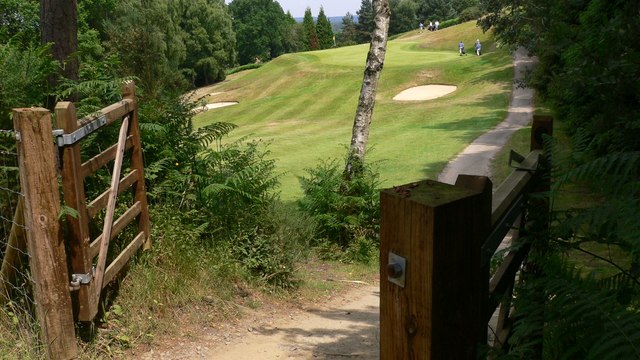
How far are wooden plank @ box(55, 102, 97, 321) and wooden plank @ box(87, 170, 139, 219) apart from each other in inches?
6.9

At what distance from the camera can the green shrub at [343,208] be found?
955 cm

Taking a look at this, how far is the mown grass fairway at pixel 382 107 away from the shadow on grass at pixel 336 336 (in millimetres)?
5922

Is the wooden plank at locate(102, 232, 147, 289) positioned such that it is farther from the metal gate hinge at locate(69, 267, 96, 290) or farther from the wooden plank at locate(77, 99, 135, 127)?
the wooden plank at locate(77, 99, 135, 127)

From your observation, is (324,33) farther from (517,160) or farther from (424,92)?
(517,160)

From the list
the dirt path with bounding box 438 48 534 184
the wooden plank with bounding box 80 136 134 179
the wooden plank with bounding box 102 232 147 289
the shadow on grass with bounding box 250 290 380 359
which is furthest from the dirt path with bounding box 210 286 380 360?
the dirt path with bounding box 438 48 534 184

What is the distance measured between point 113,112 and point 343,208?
4.99 metres


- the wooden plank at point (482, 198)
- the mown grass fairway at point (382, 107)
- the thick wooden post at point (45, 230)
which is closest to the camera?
the wooden plank at point (482, 198)

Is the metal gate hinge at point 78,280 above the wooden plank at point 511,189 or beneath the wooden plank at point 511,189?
beneath

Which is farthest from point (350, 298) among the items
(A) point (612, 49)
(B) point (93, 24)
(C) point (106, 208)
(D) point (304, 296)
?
(B) point (93, 24)

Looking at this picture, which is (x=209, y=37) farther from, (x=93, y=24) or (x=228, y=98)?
(x=228, y=98)

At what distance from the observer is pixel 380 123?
2772 centimetres

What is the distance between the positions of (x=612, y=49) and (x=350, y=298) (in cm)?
426

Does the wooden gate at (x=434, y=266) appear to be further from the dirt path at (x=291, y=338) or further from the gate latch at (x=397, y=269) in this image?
the dirt path at (x=291, y=338)

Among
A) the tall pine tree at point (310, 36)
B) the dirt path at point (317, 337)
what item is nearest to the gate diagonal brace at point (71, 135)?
the dirt path at point (317, 337)
